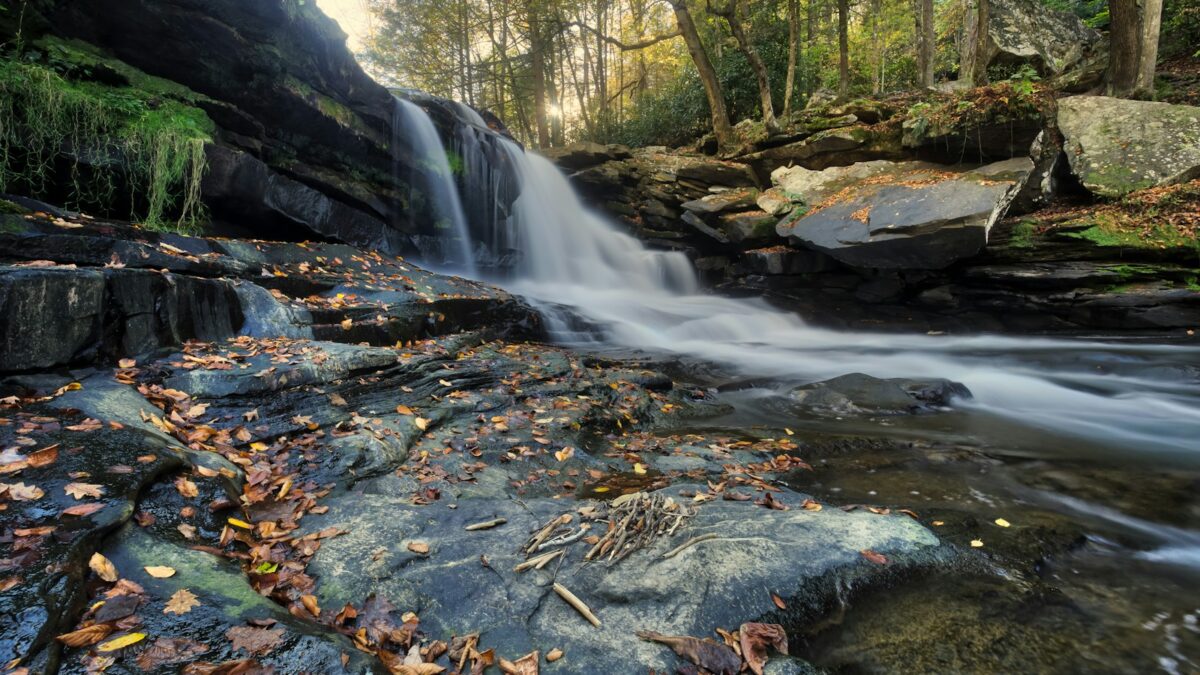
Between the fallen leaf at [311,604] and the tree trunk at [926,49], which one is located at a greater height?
the tree trunk at [926,49]

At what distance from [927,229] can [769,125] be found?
665 centimetres

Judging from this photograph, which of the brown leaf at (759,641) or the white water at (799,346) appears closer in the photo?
the brown leaf at (759,641)

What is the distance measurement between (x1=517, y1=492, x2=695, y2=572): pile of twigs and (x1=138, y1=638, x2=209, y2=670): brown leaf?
4.14ft

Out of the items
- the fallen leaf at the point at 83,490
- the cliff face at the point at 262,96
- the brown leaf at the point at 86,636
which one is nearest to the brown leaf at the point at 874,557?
the brown leaf at the point at 86,636

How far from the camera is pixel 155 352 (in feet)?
16.2

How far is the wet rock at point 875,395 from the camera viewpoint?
6.86 metres

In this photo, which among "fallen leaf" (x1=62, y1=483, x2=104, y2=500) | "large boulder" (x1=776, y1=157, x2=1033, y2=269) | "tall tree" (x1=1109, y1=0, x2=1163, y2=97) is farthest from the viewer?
"tall tree" (x1=1109, y1=0, x2=1163, y2=97)

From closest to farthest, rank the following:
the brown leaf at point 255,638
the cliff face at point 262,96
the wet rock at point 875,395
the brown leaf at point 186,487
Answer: the brown leaf at point 255,638, the brown leaf at point 186,487, the wet rock at point 875,395, the cliff face at point 262,96

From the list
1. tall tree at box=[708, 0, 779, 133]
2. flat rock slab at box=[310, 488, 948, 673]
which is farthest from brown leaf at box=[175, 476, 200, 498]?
tall tree at box=[708, 0, 779, 133]

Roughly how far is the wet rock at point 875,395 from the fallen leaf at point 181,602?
21.7ft

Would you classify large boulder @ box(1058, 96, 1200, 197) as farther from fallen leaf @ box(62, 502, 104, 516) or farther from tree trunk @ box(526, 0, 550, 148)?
tree trunk @ box(526, 0, 550, 148)

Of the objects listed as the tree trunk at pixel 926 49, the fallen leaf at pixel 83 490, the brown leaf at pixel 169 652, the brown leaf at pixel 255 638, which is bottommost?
the brown leaf at pixel 255 638

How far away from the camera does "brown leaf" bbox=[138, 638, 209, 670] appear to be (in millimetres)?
1737

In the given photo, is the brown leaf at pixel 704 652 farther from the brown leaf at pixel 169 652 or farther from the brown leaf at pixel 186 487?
the brown leaf at pixel 186 487
